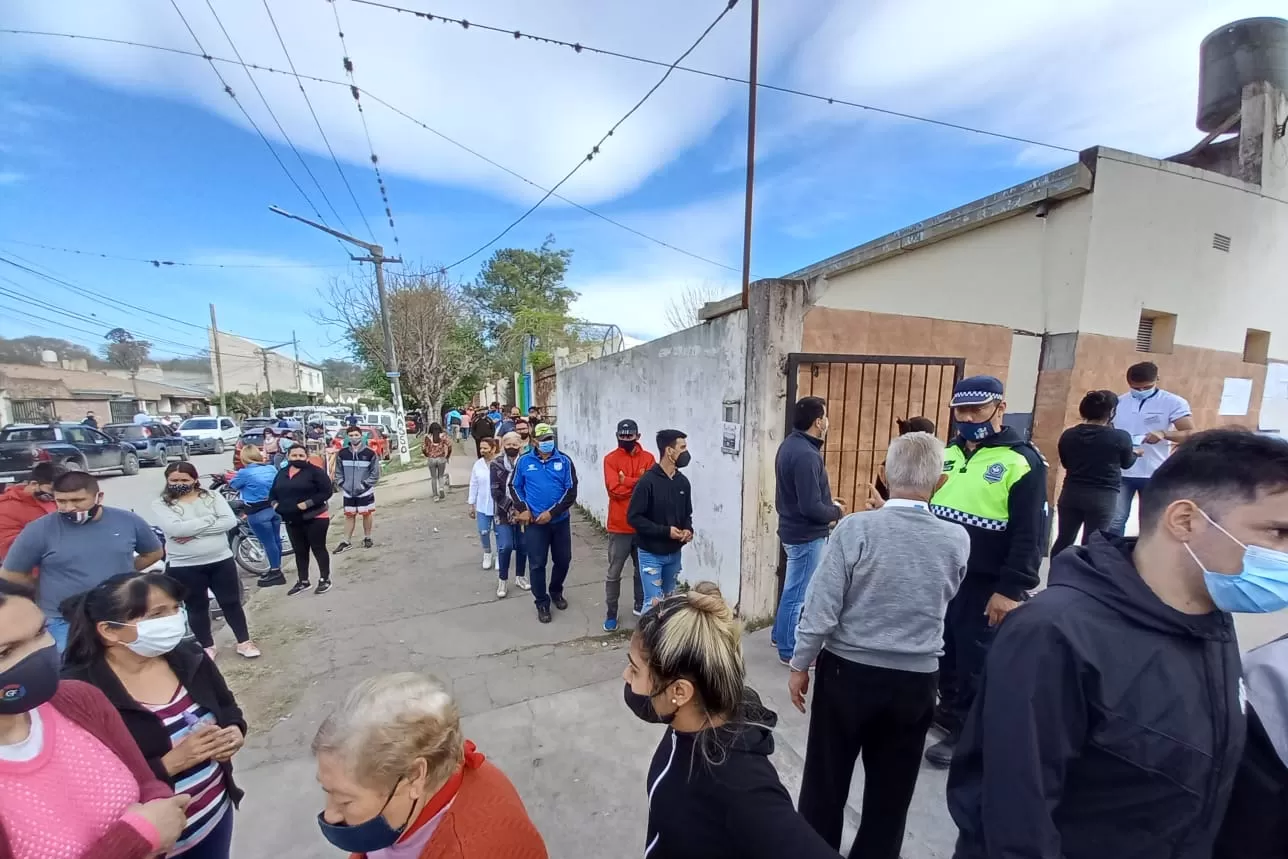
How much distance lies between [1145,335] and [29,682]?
867 cm

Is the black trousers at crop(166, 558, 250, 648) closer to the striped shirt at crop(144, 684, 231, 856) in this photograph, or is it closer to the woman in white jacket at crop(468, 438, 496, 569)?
the woman in white jacket at crop(468, 438, 496, 569)

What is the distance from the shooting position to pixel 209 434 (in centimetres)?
2362

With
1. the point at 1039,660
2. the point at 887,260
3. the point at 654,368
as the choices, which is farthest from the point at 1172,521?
the point at 887,260

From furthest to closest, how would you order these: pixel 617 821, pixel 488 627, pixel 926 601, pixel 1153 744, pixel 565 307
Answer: pixel 565 307 < pixel 488 627 < pixel 617 821 < pixel 926 601 < pixel 1153 744

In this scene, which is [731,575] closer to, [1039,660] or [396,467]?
[1039,660]

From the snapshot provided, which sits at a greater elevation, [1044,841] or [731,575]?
[1044,841]

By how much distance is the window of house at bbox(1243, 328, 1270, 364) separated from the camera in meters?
6.62

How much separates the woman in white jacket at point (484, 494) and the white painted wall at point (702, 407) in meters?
1.85

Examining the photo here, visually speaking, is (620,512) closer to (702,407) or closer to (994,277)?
(702,407)

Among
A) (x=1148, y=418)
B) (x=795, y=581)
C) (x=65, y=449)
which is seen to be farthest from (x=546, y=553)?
(x=65, y=449)

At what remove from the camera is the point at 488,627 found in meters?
4.76

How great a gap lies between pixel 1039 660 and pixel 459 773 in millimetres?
1392

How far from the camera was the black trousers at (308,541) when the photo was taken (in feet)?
18.5

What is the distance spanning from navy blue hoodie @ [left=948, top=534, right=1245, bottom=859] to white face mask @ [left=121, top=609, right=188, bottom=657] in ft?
8.64
